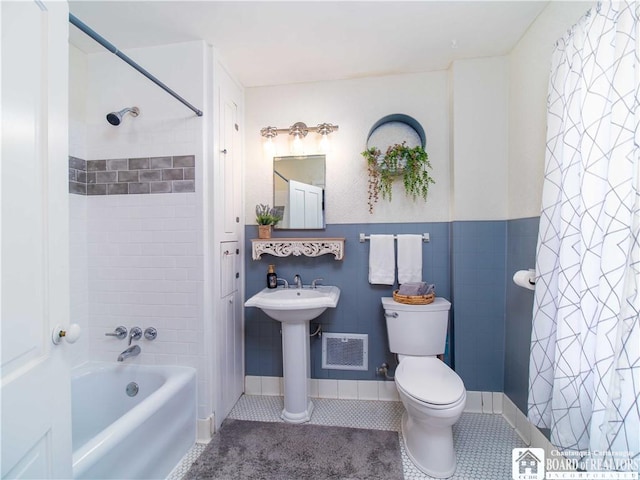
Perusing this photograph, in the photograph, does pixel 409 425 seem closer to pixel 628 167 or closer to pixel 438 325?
pixel 438 325

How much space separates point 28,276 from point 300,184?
1694 millimetres

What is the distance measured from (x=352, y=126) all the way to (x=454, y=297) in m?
1.46

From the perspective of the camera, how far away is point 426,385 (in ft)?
5.06

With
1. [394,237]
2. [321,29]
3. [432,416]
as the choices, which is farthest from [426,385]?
[321,29]

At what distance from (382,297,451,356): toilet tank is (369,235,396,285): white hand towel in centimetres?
A: 25

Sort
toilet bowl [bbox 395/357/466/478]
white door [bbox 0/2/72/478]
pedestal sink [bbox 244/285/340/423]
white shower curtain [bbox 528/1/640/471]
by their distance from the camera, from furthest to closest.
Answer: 1. pedestal sink [bbox 244/285/340/423]
2. toilet bowl [bbox 395/357/466/478]
3. white shower curtain [bbox 528/1/640/471]
4. white door [bbox 0/2/72/478]

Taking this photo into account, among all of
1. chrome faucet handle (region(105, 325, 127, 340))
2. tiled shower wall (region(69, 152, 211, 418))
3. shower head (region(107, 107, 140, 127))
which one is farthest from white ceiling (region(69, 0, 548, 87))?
chrome faucet handle (region(105, 325, 127, 340))

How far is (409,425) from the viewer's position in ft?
5.45

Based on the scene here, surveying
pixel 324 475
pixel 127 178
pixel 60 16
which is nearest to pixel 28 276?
pixel 60 16

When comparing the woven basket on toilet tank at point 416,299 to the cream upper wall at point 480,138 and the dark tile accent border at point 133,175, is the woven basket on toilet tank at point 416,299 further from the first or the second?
the dark tile accent border at point 133,175

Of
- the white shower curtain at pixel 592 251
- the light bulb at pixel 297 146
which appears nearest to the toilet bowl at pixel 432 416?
the white shower curtain at pixel 592 251

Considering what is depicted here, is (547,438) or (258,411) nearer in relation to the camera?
(547,438)

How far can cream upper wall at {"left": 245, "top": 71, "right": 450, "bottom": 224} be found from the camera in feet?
6.84

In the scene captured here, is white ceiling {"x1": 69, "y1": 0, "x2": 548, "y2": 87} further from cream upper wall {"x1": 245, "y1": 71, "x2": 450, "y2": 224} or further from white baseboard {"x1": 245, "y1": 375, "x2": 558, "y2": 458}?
white baseboard {"x1": 245, "y1": 375, "x2": 558, "y2": 458}
